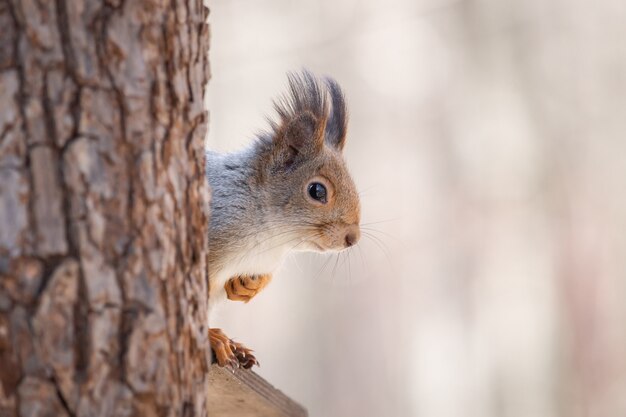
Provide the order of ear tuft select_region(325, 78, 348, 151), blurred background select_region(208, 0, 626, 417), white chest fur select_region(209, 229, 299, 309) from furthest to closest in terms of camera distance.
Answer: blurred background select_region(208, 0, 626, 417) < ear tuft select_region(325, 78, 348, 151) < white chest fur select_region(209, 229, 299, 309)

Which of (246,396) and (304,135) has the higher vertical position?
(304,135)

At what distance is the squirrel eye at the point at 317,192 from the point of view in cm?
186

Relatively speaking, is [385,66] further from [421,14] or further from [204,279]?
[204,279]

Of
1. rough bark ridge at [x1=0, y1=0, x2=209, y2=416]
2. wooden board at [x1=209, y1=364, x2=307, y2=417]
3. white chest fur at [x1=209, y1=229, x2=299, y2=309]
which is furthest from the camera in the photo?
white chest fur at [x1=209, y1=229, x2=299, y2=309]

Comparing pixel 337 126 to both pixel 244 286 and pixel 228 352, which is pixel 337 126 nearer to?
pixel 244 286

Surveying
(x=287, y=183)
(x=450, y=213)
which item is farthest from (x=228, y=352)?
(x=450, y=213)

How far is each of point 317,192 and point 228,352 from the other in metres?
0.51

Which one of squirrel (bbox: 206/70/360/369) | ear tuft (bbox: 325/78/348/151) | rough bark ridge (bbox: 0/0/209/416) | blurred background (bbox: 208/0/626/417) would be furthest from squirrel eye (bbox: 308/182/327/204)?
blurred background (bbox: 208/0/626/417)

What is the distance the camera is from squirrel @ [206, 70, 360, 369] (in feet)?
5.95

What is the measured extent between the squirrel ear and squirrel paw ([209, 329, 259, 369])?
50cm

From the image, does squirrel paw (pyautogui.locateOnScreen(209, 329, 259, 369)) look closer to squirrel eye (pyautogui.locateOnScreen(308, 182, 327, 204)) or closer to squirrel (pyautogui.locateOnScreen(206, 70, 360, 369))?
squirrel (pyautogui.locateOnScreen(206, 70, 360, 369))

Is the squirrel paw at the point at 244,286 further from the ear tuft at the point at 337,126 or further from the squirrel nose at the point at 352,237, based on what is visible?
the ear tuft at the point at 337,126

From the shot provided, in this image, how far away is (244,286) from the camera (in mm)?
1877

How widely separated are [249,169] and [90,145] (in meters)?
0.96
